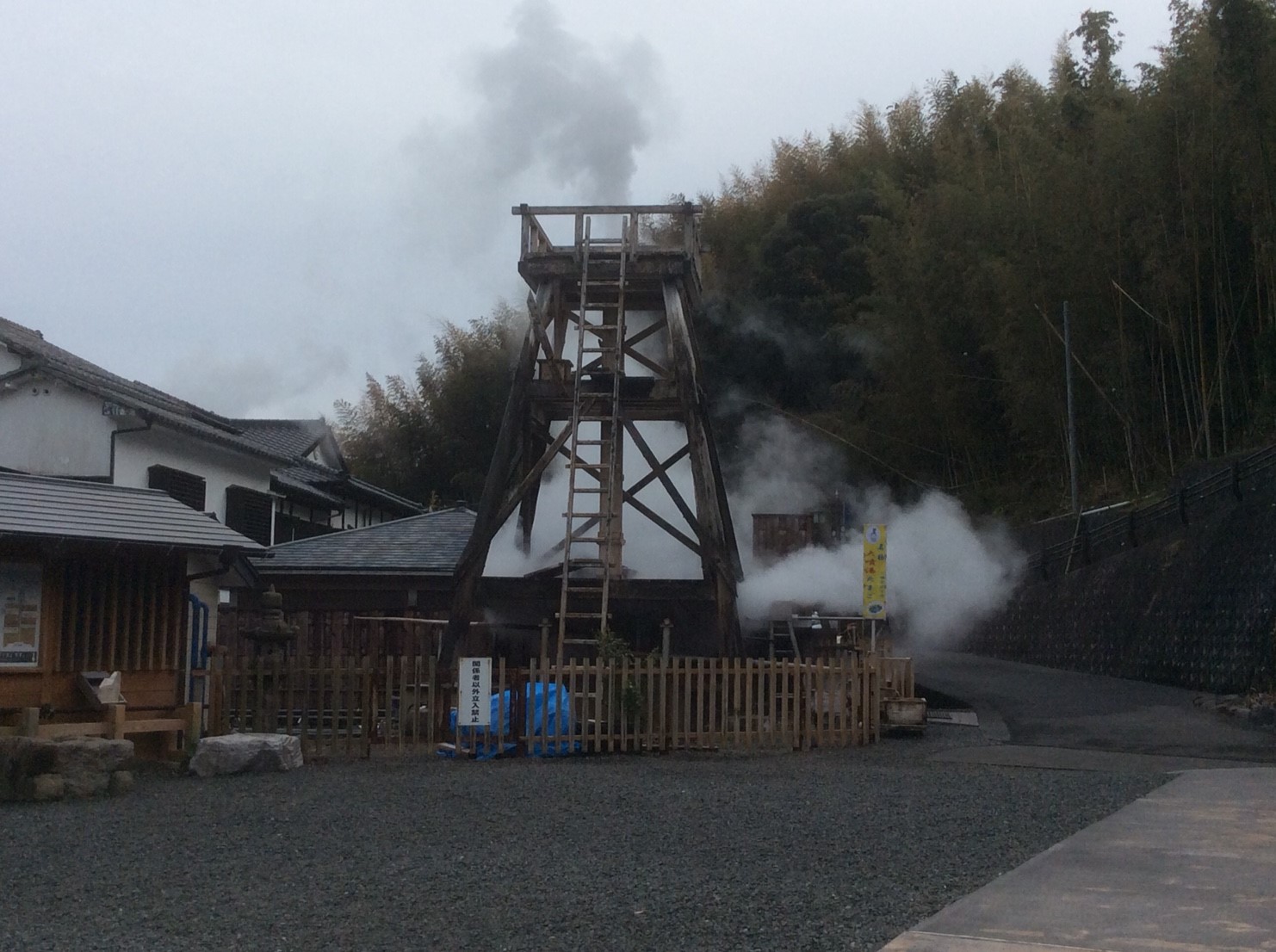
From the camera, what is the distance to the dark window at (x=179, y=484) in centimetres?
2014

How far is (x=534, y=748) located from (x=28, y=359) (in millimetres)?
11658

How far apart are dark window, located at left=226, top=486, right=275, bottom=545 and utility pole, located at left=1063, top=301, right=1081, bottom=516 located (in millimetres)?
13344

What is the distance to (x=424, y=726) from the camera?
1312cm

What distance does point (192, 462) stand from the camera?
21328mm

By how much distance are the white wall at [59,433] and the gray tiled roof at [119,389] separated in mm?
248

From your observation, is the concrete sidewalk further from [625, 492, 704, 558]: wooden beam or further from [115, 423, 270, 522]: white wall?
[115, 423, 270, 522]: white wall

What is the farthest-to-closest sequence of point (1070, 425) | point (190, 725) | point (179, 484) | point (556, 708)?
point (1070, 425) → point (179, 484) → point (556, 708) → point (190, 725)

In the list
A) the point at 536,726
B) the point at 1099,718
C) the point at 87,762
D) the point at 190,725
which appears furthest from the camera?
the point at 1099,718

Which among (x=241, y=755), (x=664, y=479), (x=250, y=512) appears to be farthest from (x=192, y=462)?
(x=241, y=755)

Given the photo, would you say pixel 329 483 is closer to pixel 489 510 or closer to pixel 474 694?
pixel 489 510

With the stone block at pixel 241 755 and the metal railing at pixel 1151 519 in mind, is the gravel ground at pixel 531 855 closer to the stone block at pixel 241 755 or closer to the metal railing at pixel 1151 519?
the stone block at pixel 241 755

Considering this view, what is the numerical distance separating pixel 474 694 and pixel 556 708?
2.60ft

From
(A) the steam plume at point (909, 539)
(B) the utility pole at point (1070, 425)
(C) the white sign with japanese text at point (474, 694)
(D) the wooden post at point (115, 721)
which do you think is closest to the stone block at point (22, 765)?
(D) the wooden post at point (115, 721)

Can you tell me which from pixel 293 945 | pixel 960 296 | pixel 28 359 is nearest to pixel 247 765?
pixel 293 945
